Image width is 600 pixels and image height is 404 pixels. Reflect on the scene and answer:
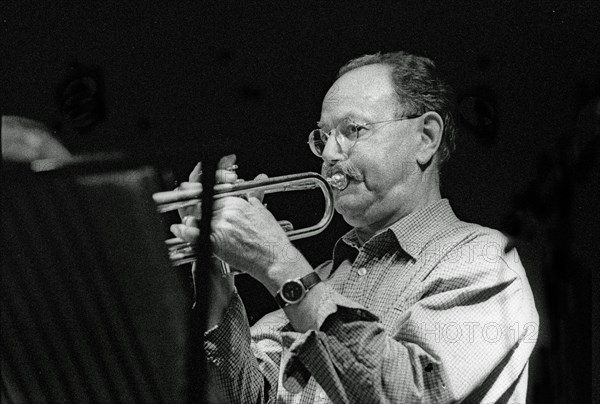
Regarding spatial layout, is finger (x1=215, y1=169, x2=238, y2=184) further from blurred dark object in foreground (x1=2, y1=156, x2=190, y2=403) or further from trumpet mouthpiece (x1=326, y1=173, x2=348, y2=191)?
blurred dark object in foreground (x1=2, y1=156, x2=190, y2=403)

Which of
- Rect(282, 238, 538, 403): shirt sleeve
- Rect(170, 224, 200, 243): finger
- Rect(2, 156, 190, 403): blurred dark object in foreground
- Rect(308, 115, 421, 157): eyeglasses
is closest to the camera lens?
Rect(2, 156, 190, 403): blurred dark object in foreground

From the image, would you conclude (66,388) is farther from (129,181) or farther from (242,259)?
(242,259)

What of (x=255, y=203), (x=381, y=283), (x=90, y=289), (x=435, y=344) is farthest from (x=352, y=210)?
(x=90, y=289)

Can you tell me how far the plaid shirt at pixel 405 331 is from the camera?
1372 millimetres

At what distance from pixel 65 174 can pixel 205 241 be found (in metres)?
0.16

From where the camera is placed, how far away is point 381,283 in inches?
65.7

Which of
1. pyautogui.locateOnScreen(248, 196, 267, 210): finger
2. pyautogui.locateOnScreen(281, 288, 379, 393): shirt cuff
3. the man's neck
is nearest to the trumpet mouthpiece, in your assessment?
the man's neck

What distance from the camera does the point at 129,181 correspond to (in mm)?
844

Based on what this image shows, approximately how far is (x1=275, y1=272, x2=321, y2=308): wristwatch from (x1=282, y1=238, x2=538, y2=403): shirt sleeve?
47 millimetres

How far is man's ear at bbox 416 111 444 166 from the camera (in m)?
1.81

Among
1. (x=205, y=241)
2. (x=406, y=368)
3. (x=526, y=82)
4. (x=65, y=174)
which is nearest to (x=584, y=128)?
(x=526, y=82)

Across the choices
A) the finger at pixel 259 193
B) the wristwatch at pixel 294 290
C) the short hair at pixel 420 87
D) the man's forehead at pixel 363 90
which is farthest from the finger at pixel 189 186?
the short hair at pixel 420 87

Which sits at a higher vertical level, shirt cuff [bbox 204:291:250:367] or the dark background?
the dark background

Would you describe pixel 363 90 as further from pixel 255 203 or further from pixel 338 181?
pixel 255 203
